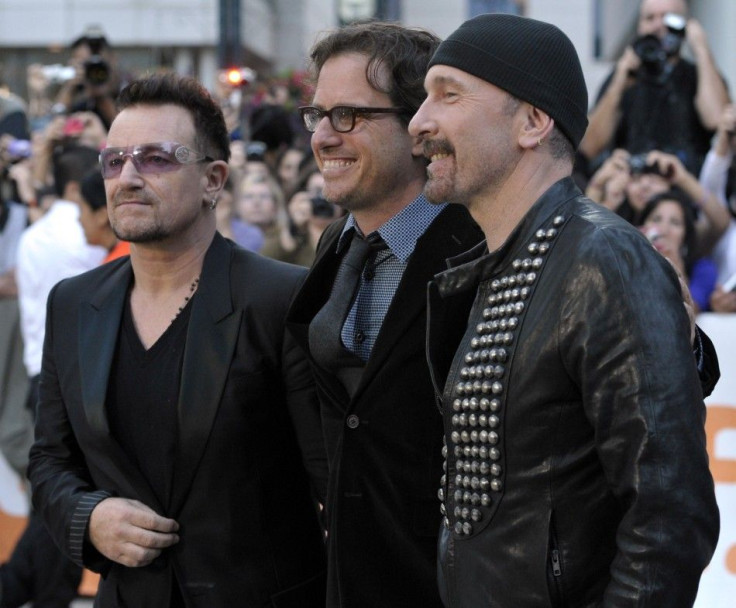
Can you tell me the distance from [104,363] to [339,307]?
69 cm

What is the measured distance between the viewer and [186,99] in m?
3.52

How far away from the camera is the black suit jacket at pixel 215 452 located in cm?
322

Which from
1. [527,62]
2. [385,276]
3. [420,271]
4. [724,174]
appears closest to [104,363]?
[385,276]

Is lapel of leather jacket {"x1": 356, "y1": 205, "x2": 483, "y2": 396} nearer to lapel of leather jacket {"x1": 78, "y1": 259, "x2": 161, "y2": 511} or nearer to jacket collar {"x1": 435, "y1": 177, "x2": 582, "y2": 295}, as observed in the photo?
jacket collar {"x1": 435, "y1": 177, "x2": 582, "y2": 295}

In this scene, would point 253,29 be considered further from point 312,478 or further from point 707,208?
point 312,478

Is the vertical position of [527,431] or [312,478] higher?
[527,431]

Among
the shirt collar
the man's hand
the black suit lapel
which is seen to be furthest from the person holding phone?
the man's hand

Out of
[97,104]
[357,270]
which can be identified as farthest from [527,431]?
[97,104]

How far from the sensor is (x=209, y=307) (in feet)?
11.1

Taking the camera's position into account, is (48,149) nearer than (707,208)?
No

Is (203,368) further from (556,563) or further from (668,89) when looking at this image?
(668,89)

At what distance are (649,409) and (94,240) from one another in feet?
15.1

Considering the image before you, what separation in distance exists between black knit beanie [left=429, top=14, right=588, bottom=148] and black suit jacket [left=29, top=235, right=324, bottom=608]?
1.15m

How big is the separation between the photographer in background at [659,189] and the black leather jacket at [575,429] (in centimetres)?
479
